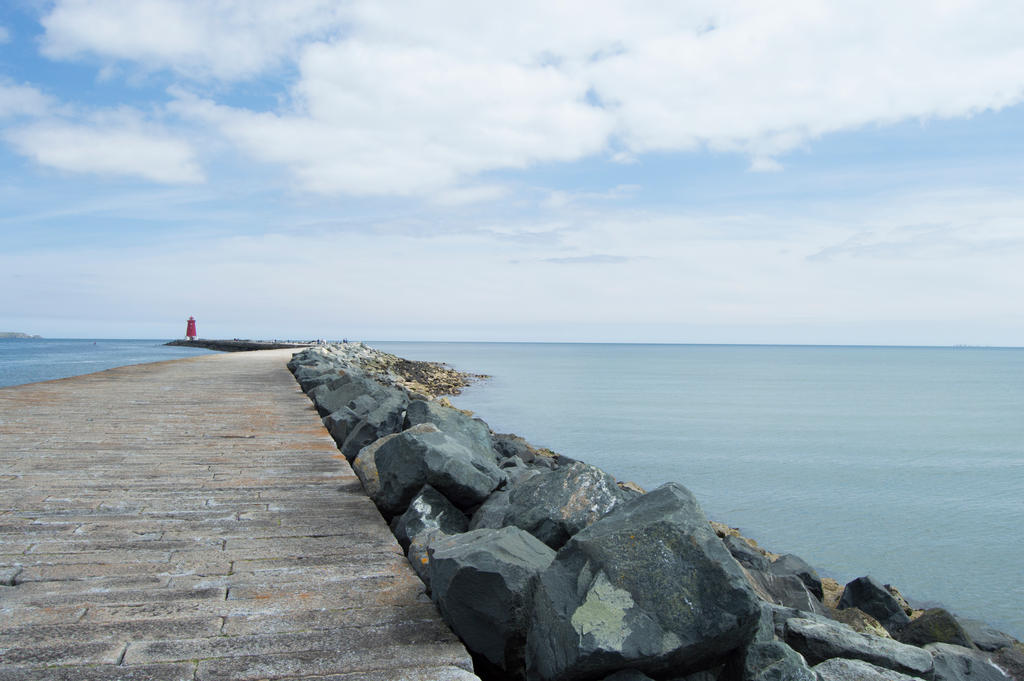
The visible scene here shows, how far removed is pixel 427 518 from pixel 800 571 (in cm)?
439

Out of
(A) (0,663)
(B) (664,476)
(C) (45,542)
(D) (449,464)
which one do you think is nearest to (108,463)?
(C) (45,542)

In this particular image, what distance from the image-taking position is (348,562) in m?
2.91

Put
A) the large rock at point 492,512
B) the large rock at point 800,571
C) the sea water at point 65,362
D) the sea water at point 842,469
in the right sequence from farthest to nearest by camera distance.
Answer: the sea water at point 65,362, the sea water at point 842,469, the large rock at point 800,571, the large rock at point 492,512

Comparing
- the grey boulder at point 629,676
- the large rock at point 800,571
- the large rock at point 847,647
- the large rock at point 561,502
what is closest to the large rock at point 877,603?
the large rock at point 800,571

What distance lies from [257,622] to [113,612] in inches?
19.8

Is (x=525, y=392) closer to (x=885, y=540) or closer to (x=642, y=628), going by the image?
(x=885, y=540)

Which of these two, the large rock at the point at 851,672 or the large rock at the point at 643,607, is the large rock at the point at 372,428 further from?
the large rock at the point at 851,672

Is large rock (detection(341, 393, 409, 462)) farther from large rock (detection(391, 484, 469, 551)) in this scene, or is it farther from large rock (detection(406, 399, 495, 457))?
large rock (detection(391, 484, 469, 551))

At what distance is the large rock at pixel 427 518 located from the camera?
3508mm

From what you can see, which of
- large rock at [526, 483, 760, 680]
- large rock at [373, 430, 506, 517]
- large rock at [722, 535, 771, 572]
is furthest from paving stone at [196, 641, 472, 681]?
large rock at [722, 535, 771, 572]

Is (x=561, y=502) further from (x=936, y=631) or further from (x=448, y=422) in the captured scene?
(x=936, y=631)

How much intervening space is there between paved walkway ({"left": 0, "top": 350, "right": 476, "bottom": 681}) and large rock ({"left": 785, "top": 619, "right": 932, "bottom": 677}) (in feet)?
5.89

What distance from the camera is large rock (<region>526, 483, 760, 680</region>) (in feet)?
6.74

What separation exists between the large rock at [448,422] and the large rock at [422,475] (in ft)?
3.71
